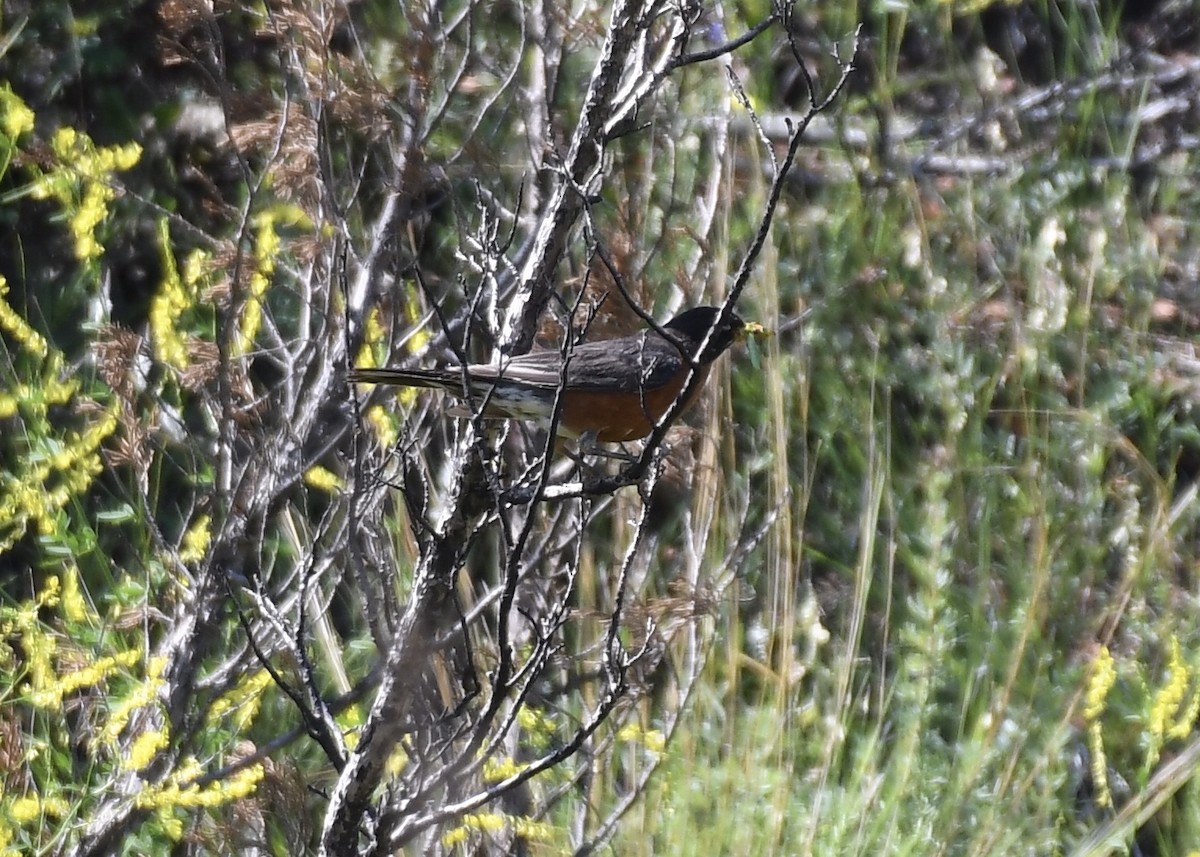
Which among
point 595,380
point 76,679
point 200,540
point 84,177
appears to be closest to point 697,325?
point 595,380

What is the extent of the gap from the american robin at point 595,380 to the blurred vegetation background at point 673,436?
15 centimetres

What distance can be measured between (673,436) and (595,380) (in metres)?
0.52

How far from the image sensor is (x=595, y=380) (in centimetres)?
335

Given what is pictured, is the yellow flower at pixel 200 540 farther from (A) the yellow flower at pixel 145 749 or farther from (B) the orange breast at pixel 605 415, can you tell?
(B) the orange breast at pixel 605 415

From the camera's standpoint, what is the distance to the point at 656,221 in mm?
4574

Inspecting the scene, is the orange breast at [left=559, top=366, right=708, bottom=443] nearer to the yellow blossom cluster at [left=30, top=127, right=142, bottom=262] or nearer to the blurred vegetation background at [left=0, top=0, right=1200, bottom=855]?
the blurred vegetation background at [left=0, top=0, right=1200, bottom=855]

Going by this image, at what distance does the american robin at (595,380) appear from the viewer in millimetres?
2797

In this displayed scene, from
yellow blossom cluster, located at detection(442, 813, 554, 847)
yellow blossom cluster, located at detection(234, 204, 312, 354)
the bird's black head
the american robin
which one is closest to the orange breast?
the american robin

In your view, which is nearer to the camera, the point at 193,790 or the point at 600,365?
the point at 193,790

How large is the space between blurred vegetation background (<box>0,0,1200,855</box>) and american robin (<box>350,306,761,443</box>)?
0.50 ft

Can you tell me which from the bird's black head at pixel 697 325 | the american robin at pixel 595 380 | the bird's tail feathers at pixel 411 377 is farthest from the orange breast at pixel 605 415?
the bird's tail feathers at pixel 411 377

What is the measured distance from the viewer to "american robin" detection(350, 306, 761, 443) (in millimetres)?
2797

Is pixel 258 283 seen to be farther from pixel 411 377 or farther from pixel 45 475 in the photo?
pixel 411 377

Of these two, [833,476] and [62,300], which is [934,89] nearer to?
[833,476]
